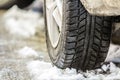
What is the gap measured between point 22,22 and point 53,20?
5.22 meters

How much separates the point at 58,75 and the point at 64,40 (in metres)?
0.40

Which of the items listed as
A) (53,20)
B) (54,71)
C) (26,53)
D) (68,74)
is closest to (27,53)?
(26,53)

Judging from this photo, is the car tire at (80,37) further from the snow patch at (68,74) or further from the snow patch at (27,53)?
the snow patch at (27,53)

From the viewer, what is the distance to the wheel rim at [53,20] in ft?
10.4

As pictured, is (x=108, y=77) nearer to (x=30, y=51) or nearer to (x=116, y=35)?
(x=116, y=35)

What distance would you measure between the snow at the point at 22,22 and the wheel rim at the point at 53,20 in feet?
9.97

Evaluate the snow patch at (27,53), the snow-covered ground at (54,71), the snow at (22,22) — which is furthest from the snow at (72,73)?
the snow at (22,22)

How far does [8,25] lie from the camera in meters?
8.21

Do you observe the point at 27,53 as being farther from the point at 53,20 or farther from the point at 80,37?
the point at 80,37

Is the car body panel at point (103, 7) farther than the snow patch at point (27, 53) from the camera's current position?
No

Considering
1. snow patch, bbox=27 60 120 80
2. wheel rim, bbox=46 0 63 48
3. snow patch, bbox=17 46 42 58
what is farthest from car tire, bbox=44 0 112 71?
snow patch, bbox=17 46 42 58

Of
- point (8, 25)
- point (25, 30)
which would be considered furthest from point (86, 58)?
point (8, 25)

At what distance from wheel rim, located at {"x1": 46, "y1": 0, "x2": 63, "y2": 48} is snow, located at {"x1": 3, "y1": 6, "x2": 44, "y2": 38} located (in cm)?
304

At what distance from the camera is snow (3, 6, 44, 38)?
23.3ft
